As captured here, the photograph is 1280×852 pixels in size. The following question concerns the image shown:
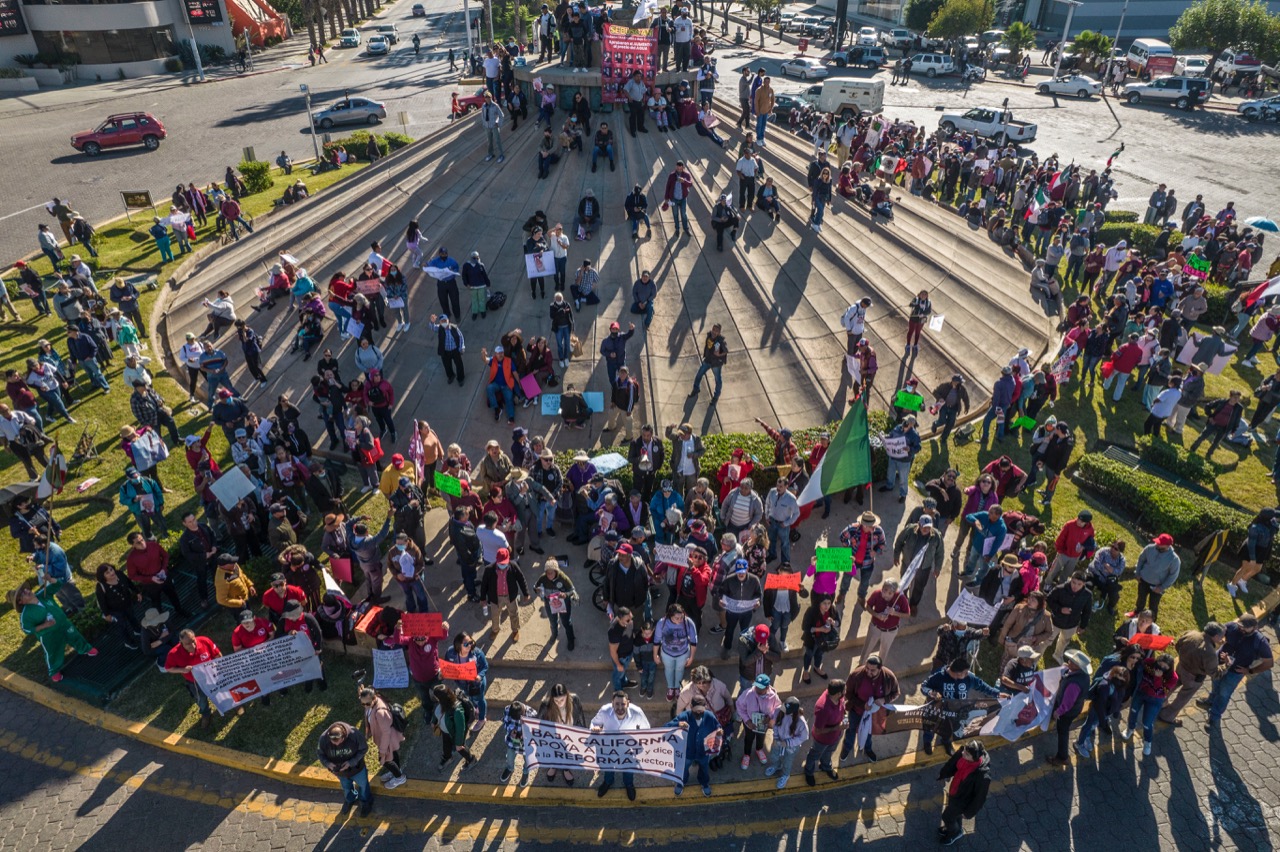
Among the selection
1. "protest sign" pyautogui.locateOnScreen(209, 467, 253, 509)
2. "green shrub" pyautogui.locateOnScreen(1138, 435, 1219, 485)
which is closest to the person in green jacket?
"protest sign" pyautogui.locateOnScreen(209, 467, 253, 509)

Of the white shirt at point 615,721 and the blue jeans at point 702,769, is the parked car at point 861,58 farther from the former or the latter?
the white shirt at point 615,721

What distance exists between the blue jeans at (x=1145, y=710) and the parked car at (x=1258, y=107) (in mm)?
54669

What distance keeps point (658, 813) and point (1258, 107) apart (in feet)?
198

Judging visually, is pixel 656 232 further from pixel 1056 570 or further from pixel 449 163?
pixel 1056 570

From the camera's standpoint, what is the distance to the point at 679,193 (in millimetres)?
22578

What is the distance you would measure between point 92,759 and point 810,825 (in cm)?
1048

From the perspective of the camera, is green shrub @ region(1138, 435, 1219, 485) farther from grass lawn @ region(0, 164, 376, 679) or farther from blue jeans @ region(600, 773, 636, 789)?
grass lawn @ region(0, 164, 376, 679)

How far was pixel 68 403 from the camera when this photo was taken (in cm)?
1984

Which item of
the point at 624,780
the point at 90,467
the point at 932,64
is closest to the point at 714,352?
the point at 624,780

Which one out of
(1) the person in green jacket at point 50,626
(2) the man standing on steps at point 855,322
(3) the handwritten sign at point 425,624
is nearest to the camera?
(3) the handwritten sign at point 425,624

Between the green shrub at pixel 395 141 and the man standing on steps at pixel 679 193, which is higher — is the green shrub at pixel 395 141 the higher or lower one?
the lower one

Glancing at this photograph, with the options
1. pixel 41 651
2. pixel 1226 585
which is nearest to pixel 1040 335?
pixel 1226 585

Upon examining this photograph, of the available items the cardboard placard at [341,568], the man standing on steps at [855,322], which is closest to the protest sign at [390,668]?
the cardboard placard at [341,568]

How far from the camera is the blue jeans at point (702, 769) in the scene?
36.0 feet
